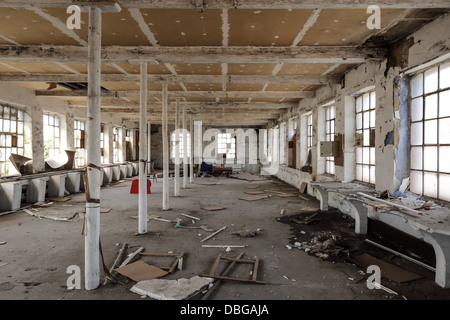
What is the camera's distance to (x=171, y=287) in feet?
10.9

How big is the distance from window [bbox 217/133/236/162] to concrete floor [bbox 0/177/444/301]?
14.0 metres

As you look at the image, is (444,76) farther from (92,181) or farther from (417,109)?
(92,181)

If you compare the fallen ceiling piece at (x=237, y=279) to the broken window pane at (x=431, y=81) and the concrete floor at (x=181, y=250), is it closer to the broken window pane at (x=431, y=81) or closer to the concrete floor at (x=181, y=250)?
the concrete floor at (x=181, y=250)

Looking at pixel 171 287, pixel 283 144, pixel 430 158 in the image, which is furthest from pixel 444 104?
pixel 283 144

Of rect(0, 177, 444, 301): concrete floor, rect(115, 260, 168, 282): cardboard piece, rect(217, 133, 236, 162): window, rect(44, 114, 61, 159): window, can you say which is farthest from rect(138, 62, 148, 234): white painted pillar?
rect(217, 133, 236, 162): window

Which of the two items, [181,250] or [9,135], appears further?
[9,135]

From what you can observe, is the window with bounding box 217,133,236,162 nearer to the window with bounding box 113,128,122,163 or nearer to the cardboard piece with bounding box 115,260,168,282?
the window with bounding box 113,128,122,163

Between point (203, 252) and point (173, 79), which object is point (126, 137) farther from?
point (203, 252)

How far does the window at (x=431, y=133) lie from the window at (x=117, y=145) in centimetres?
1518

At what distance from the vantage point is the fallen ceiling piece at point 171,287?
→ 3146 millimetres

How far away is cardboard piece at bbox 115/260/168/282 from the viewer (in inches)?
145

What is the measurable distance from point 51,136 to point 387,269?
11.9m

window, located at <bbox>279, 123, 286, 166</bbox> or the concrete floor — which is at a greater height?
window, located at <bbox>279, 123, 286, 166</bbox>

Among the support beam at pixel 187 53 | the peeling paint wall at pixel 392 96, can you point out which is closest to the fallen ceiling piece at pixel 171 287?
the peeling paint wall at pixel 392 96
